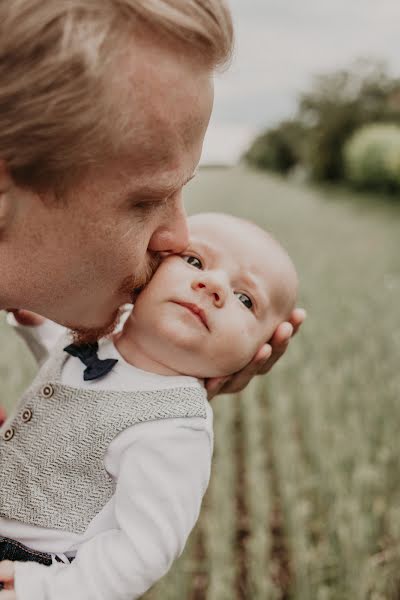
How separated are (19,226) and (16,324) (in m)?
0.64

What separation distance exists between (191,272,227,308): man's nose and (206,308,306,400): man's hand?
17cm

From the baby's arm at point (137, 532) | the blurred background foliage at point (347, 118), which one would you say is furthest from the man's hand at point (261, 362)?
the blurred background foliage at point (347, 118)

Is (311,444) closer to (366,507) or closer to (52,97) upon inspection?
(366,507)

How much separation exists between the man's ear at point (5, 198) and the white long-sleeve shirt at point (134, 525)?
43 cm

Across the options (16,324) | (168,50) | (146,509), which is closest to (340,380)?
(16,324)

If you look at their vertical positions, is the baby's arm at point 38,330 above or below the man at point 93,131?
below

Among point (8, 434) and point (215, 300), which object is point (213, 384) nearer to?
point (215, 300)

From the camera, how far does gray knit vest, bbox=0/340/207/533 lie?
4.27 feet

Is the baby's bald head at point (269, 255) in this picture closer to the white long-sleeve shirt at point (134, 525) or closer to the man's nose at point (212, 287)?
the man's nose at point (212, 287)

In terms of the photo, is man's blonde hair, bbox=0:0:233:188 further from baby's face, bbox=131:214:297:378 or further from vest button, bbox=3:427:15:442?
vest button, bbox=3:427:15:442

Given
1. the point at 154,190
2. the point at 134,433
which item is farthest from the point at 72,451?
the point at 154,190

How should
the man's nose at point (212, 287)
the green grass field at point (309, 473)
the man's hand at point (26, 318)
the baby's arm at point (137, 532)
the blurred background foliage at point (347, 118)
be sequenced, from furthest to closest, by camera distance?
the blurred background foliage at point (347, 118) → the green grass field at point (309, 473) → the man's hand at point (26, 318) → the man's nose at point (212, 287) → the baby's arm at point (137, 532)

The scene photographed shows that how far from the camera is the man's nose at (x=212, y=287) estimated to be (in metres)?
1.44

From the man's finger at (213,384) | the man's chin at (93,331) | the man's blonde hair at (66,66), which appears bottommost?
the man's finger at (213,384)
